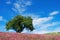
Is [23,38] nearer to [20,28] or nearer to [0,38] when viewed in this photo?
[0,38]

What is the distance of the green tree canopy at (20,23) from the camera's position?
6108 centimetres

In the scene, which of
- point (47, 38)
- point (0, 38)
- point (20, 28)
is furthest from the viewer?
point (20, 28)

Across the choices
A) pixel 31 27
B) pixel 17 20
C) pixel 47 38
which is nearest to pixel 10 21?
pixel 17 20

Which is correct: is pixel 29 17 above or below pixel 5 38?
above

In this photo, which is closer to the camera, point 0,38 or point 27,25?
point 0,38

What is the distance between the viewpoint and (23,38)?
16.1 m

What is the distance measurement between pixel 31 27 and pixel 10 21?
767 cm

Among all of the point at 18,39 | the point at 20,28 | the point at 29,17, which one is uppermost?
the point at 29,17

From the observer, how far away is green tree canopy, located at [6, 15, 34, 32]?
200ft

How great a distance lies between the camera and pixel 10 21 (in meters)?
64.2

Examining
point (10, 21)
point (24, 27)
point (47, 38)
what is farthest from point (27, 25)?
point (47, 38)

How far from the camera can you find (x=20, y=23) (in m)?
61.2

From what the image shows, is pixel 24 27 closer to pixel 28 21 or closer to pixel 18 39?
pixel 28 21

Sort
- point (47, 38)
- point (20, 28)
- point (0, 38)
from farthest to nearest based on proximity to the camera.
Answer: point (20, 28)
point (47, 38)
point (0, 38)
